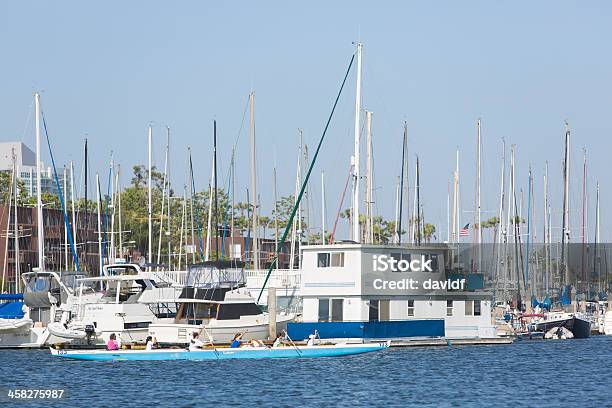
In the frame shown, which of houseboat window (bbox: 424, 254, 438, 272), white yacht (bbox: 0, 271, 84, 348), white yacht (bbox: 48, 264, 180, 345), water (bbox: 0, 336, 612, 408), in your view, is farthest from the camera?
white yacht (bbox: 0, 271, 84, 348)

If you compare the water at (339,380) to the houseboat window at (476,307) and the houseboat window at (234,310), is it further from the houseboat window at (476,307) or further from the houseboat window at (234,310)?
the houseboat window at (234,310)

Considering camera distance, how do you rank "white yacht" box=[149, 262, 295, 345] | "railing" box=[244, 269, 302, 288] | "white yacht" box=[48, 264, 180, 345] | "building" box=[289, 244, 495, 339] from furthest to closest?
1. "railing" box=[244, 269, 302, 288]
2. "white yacht" box=[48, 264, 180, 345]
3. "white yacht" box=[149, 262, 295, 345]
4. "building" box=[289, 244, 495, 339]

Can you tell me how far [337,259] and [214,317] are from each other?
24.1ft

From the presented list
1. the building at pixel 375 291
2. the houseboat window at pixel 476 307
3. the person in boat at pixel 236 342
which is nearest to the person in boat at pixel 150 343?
the person in boat at pixel 236 342

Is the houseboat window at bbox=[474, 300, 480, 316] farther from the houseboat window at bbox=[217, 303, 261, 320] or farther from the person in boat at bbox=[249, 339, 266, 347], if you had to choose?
the person in boat at bbox=[249, 339, 266, 347]

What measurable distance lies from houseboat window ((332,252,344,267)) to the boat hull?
2681 centimetres

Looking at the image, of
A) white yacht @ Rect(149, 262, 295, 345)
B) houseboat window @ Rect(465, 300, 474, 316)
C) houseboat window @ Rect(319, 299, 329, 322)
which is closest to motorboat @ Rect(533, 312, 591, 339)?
houseboat window @ Rect(465, 300, 474, 316)

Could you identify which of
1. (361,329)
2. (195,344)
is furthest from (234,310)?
(361,329)

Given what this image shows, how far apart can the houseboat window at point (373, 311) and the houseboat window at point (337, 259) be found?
236cm

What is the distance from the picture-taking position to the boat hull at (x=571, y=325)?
79.7 m

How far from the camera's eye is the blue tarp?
56625 mm

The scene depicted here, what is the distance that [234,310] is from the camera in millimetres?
60438

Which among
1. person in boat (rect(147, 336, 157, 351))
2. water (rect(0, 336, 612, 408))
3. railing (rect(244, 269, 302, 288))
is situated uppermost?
railing (rect(244, 269, 302, 288))

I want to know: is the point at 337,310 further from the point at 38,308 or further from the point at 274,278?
the point at 38,308
